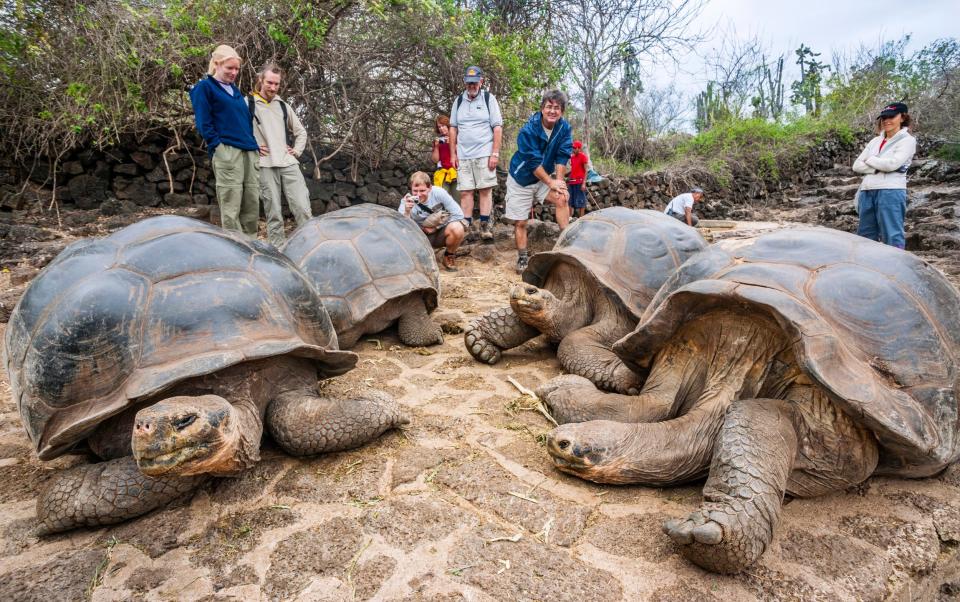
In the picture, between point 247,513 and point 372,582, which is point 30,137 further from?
point 372,582

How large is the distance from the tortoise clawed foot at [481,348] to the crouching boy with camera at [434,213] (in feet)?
8.07

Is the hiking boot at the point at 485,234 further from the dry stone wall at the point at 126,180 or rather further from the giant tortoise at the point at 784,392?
the giant tortoise at the point at 784,392

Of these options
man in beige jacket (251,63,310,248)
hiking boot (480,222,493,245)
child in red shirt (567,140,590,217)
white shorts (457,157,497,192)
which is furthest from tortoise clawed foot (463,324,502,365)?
child in red shirt (567,140,590,217)

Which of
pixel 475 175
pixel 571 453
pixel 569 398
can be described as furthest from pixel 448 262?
pixel 571 453

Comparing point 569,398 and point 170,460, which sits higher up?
point 170,460

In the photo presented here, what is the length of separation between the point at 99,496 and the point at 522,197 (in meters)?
4.70

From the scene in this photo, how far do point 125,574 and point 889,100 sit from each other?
21.7 metres

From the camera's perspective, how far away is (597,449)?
1702mm

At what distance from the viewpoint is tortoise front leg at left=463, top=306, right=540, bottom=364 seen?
10.00 ft

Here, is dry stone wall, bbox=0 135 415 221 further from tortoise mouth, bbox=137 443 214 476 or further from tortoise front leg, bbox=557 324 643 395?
tortoise mouth, bbox=137 443 214 476

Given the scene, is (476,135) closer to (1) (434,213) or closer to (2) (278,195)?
(1) (434,213)

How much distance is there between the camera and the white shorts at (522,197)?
5.63 metres

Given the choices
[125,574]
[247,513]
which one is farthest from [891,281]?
[125,574]

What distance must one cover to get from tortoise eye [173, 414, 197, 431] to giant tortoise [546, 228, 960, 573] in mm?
1090
